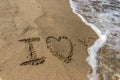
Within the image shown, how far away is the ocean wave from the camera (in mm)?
3803

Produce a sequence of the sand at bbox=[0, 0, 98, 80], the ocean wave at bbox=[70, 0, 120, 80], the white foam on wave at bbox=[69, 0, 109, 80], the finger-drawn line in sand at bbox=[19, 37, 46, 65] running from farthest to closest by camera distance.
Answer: the ocean wave at bbox=[70, 0, 120, 80]
the white foam on wave at bbox=[69, 0, 109, 80]
the finger-drawn line in sand at bbox=[19, 37, 46, 65]
the sand at bbox=[0, 0, 98, 80]

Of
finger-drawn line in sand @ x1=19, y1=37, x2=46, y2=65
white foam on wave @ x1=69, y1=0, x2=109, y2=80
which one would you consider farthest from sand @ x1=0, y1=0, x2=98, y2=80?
white foam on wave @ x1=69, y1=0, x2=109, y2=80

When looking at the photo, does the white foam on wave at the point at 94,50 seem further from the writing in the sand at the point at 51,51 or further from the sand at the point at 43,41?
the writing in the sand at the point at 51,51

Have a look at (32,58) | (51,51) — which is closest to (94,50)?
(51,51)

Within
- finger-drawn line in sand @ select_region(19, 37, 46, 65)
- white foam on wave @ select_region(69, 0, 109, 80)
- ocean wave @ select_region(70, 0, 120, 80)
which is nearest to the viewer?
finger-drawn line in sand @ select_region(19, 37, 46, 65)

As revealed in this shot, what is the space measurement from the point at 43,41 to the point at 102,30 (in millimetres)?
1786

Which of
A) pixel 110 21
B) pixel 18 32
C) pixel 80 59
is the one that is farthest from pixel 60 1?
pixel 80 59

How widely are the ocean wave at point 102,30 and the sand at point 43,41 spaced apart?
0.57ft

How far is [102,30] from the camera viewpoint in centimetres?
519

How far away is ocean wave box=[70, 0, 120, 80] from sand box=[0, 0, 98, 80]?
0.57 ft

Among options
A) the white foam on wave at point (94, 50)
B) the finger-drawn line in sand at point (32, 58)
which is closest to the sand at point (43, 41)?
the finger-drawn line in sand at point (32, 58)

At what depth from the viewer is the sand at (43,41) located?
340 cm

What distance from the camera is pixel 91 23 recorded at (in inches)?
214

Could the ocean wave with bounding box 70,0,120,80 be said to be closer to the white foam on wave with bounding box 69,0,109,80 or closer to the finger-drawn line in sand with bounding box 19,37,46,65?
the white foam on wave with bounding box 69,0,109,80
